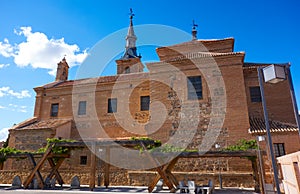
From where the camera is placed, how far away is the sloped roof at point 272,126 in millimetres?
11766

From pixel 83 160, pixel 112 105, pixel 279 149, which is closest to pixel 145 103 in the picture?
pixel 112 105

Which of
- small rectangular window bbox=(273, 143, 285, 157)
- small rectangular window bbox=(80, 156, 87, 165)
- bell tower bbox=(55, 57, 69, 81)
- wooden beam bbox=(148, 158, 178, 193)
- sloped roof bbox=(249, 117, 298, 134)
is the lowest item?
wooden beam bbox=(148, 158, 178, 193)

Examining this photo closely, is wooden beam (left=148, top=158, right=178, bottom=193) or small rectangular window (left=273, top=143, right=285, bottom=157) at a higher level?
small rectangular window (left=273, top=143, right=285, bottom=157)

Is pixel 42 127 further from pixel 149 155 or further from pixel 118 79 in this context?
pixel 149 155

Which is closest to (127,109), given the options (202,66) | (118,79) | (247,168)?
(118,79)

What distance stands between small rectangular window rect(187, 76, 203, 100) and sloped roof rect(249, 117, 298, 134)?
3.54 metres

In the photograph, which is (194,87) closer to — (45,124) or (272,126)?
(272,126)

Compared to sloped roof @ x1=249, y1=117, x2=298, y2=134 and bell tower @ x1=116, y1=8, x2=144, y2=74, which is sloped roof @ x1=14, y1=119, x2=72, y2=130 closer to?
bell tower @ x1=116, y1=8, x2=144, y2=74

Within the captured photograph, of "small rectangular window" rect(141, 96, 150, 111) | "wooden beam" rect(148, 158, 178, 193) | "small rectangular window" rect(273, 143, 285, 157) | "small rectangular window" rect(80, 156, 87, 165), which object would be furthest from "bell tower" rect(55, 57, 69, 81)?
"small rectangular window" rect(273, 143, 285, 157)

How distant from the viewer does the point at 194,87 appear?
14188mm

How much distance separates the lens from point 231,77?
1377 cm

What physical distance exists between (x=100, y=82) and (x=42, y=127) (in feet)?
19.4

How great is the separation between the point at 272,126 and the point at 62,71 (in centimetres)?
2151

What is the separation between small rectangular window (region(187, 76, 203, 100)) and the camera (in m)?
14.0
